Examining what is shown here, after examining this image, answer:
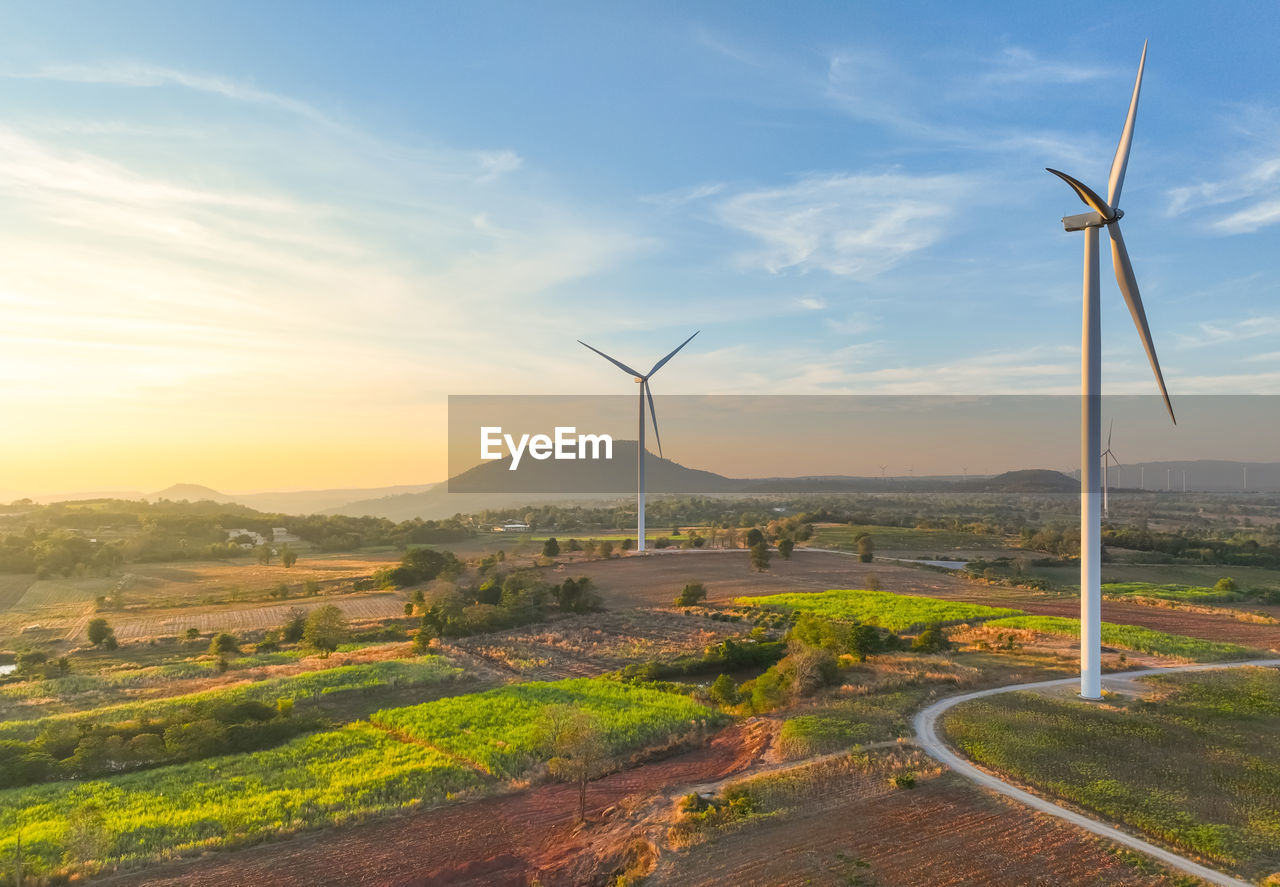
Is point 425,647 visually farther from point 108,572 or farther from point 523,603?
point 108,572

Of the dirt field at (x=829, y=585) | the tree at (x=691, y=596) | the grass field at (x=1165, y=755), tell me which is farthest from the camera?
the tree at (x=691, y=596)

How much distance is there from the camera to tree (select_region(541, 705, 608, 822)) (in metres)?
26.4

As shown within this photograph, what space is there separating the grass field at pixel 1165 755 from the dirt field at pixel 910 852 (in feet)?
9.19

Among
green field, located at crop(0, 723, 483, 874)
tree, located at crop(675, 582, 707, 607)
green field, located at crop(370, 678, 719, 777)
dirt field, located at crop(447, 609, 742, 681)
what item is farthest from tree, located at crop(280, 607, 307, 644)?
tree, located at crop(675, 582, 707, 607)

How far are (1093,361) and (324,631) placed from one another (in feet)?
191

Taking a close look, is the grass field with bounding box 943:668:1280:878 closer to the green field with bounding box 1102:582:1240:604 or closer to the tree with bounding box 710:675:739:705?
the tree with bounding box 710:675:739:705

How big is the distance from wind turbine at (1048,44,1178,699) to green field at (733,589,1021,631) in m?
29.0

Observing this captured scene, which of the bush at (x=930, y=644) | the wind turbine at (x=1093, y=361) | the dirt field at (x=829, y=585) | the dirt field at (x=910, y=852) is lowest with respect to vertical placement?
the dirt field at (x=829, y=585)

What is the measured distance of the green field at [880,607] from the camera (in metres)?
62.2

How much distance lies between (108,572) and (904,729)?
115688 mm

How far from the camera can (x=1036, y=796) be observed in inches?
904

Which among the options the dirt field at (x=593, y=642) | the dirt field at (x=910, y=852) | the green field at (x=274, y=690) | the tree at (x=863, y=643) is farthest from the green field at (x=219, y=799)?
the tree at (x=863, y=643)

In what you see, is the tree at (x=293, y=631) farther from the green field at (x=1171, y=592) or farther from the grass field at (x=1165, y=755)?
the green field at (x=1171, y=592)

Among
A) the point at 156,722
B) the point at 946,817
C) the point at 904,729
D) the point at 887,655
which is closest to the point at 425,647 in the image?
the point at 156,722
